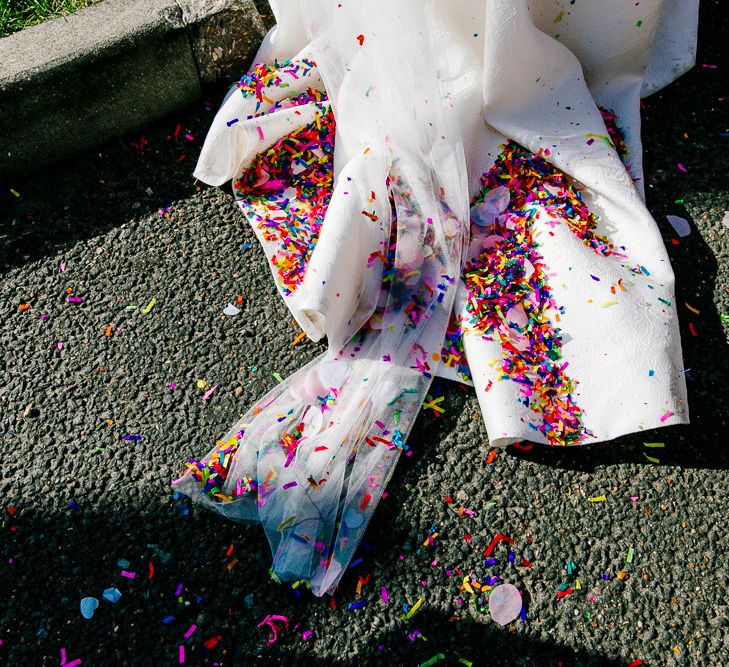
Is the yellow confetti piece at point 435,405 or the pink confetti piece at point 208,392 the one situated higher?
the pink confetti piece at point 208,392

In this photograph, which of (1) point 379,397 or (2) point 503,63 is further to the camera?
(2) point 503,63

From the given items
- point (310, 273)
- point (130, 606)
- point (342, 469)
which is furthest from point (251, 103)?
point (130, 606)

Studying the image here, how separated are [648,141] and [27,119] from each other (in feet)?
8.21

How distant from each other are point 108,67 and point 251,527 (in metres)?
1.89

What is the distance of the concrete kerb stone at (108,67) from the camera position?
2969 millimetres

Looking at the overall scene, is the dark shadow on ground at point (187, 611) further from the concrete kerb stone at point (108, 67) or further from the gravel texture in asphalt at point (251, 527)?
the concrete kerb stone at point (108, 67)

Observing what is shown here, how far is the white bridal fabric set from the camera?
8.00ft

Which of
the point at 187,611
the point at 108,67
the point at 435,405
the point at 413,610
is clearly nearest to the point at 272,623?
the point at 187,611

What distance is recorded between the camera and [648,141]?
3.16m

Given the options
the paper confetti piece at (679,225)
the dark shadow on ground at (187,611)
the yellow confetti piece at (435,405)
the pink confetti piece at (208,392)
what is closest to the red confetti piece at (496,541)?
the dark shadow on ground at (187,611)

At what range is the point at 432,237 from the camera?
272cm

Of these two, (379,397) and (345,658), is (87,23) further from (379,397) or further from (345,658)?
(345,658)

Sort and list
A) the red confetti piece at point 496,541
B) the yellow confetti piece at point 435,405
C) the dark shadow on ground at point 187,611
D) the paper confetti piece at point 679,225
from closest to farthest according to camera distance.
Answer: the dark shadow on ground at point 187,611
the red confetti piece at point 496,541
the yellow confetti piece at point 435,405
the paper confetti piece at point 679,225

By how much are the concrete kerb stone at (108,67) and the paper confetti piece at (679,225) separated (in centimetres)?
184
